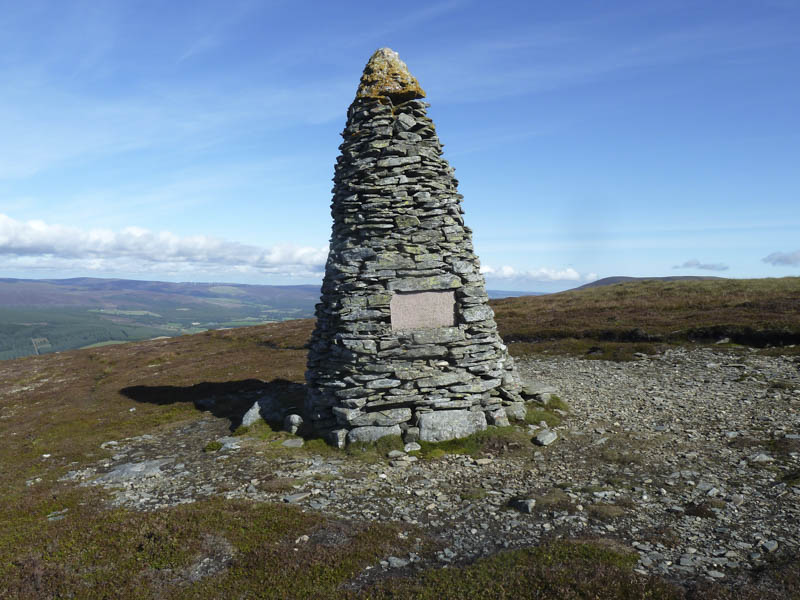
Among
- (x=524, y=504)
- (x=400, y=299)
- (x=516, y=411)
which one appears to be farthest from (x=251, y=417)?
(x=524, y=504)

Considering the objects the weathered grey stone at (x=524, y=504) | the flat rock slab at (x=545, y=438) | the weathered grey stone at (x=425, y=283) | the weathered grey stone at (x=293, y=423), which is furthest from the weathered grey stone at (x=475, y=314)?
the weathered grey stone at (x=293, y=423)

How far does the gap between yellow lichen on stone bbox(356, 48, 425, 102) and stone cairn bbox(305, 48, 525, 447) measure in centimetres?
4

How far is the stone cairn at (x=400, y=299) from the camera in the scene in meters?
14.0

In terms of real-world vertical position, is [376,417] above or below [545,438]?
above

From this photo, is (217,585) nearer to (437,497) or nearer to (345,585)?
(345,585)

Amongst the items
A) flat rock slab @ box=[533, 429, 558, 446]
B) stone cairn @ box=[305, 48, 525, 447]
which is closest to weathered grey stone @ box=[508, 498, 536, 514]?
flat rock slab @ box=[533, 429, 558, 446]

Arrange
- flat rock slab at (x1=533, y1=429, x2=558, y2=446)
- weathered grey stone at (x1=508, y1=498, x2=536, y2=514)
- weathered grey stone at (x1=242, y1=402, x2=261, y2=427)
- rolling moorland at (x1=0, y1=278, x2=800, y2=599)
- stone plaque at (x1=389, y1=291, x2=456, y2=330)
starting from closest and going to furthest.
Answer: rolling moorland at (x1=0, y1=278, x2=800, y2=599) < weathered grey stone at (x1=508, y1=498, x2=536, y2=514) < flat rock slab at (x1=533, y1=429, x2=558, y2=446) < stone plaque at (x1=389, y1=291, x2=456, y2=330) < weathered grey stone at (x1=242, y1=402, x2=261, y2=427)

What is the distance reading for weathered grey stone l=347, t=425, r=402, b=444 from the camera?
45.0 feet

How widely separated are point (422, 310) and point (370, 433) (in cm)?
408

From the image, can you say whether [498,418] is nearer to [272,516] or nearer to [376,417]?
[376,417]

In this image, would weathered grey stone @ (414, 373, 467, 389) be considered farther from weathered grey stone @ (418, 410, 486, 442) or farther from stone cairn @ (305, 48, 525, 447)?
weathered grey stone @ (418, 410, 486, 442)

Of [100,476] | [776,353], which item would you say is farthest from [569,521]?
[776,353]

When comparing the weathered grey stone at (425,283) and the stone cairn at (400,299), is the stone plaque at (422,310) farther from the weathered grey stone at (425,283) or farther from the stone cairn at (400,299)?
the weathered grey stone at (425,283)

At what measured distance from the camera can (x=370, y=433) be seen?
13.8 metres
